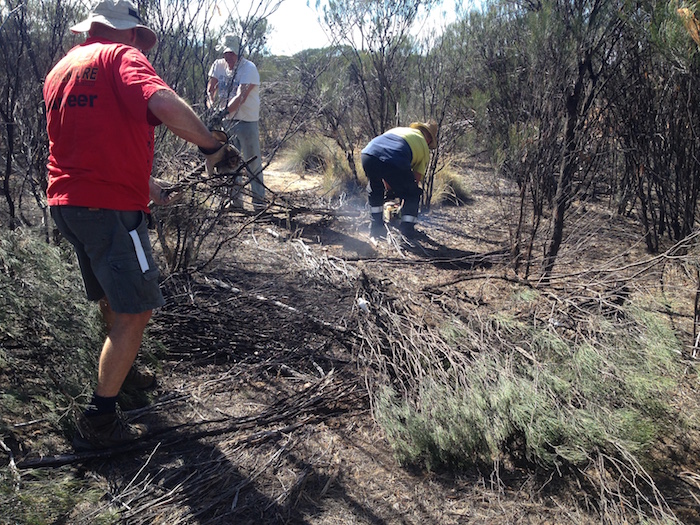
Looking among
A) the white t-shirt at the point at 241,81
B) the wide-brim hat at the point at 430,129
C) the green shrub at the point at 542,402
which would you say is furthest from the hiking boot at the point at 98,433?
the wide-brim hat at the point at 430,129

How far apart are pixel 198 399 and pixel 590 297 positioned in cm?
205

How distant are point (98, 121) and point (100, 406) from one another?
1130 mm

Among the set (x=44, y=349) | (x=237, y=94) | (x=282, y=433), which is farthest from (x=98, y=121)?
(x=237, y=94)

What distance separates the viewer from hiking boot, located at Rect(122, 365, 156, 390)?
247cm

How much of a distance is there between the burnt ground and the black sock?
20 cm

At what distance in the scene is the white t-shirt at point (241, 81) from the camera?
450 cm

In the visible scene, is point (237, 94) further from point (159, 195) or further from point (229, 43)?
point (159, 195)

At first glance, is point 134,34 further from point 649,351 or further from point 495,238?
point 495,238

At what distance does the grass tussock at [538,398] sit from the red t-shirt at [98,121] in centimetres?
144

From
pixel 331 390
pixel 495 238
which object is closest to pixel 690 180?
pixel 495 238

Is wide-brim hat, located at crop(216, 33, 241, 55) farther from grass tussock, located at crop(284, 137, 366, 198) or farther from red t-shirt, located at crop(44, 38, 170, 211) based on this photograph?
grass tussock, located at crop(284, 137, 366, 198)

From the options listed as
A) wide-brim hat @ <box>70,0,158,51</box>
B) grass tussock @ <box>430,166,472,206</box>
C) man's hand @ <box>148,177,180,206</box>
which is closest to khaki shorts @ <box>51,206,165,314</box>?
man's hand @ <box>148,177,180,206</box>

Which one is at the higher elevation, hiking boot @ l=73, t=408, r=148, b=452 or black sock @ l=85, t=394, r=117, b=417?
black sock @ l=85, t=394, r=117, b=417

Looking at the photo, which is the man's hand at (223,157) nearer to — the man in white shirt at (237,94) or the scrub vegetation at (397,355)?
the scrub vegetation at (397,355)
